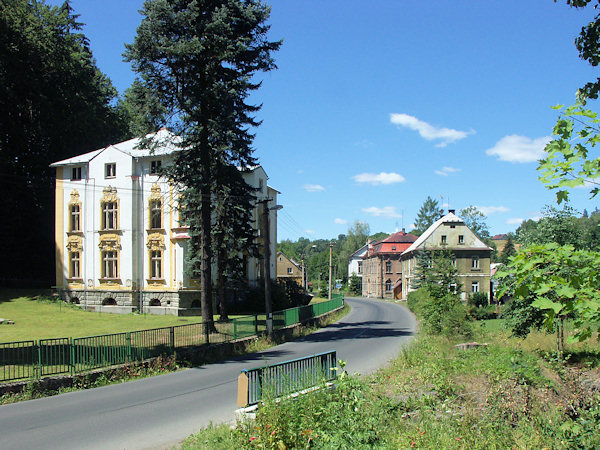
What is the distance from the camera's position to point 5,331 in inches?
969

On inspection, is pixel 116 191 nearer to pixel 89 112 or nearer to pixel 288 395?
pixel 89 112

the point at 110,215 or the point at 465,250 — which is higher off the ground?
the point at 110,215

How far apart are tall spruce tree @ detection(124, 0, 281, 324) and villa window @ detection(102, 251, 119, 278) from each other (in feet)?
48.3

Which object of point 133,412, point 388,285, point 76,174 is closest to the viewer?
point 133,412

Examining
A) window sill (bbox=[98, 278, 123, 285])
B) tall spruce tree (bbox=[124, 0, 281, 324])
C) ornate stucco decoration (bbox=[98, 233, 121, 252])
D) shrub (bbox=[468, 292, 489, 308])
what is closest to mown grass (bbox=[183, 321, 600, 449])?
tall spruce tree (bbox=[124, 0, 281, 324])

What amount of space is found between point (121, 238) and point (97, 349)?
926 inches

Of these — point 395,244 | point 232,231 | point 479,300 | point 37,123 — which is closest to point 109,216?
point 232,231

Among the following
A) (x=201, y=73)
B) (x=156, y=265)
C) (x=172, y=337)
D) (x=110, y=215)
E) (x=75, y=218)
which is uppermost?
(x=201, y=73)

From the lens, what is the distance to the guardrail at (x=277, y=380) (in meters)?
8.12

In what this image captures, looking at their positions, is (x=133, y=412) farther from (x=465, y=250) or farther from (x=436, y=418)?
(x=465, y=250)

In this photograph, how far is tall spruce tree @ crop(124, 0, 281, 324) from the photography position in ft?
77.4

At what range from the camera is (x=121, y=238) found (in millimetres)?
37875

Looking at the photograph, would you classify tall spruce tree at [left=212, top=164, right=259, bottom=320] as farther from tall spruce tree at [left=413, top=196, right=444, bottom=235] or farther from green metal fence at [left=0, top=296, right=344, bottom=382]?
tall spruce tree at [left=413, top=196, right=444, bottom=235]

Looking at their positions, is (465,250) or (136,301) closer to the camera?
(136,301)
